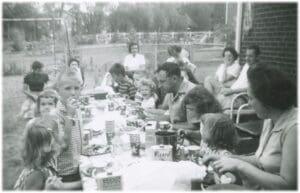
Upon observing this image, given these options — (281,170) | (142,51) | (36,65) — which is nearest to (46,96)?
(36,65)

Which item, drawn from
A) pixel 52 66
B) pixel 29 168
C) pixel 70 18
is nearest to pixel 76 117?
pixel 29 168

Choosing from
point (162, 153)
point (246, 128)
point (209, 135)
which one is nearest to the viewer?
point (162, 153)

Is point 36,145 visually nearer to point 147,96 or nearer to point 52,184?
point 52,184

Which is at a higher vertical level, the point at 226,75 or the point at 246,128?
the point at 226,75

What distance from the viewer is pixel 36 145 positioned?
1.92 meters

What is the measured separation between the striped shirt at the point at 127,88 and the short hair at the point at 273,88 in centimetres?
297

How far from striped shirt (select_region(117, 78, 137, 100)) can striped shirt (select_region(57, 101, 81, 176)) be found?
7.68 feet

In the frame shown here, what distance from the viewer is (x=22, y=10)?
9.64 ft

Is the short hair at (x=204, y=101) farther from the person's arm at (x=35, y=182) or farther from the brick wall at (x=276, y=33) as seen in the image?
the brick wall at (x=276, y=33)

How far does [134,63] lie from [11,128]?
10.0ft

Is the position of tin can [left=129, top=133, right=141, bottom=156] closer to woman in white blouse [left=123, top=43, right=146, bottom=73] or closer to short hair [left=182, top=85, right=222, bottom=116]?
short hair [left=182, top=85, right=222, bottom=116]

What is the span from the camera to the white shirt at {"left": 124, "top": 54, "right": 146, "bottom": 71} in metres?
5.99

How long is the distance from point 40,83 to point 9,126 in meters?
0.59

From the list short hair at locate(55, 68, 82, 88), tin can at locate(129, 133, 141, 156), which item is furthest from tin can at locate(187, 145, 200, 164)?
short hair at locate(55, 68, 82, 88)
